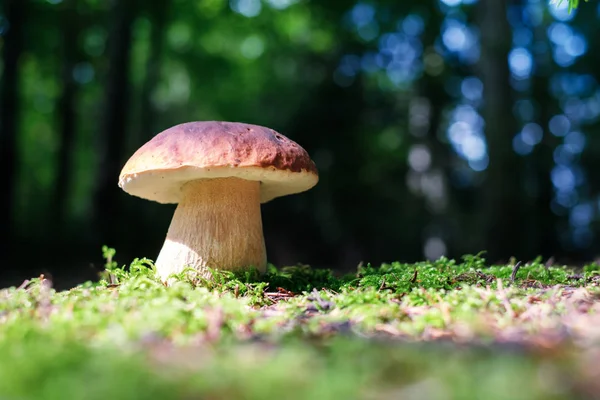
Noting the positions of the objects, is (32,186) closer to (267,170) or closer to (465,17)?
(465,17)

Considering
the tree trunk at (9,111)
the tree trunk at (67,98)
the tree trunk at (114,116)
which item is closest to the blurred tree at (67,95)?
the tree trunk at (67,98)

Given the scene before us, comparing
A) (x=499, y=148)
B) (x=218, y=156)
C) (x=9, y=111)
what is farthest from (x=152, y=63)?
(x=218, y=156)

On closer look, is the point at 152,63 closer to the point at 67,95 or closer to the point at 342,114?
the point at 67,95

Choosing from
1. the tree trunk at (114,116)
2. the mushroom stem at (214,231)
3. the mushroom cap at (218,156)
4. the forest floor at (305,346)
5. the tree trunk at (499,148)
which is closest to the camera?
the forest floor at (305,346)

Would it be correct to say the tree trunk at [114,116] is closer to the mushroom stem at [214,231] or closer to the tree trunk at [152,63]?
the tree trunk at [152,63]

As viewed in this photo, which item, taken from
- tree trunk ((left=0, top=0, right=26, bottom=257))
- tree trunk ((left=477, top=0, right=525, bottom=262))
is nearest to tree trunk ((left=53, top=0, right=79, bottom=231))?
tree trunk ((left=0, top=0, right=26, bottom=257))

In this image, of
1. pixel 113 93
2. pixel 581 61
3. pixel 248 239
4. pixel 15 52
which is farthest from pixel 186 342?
pixel 581 61
